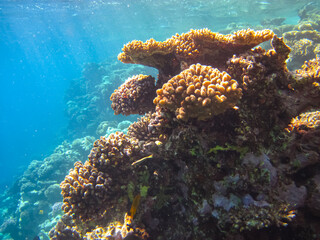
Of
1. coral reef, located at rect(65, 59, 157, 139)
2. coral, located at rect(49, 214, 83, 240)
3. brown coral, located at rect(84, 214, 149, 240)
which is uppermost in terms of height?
brown coral, located at rect(84, 214, 149, 240)

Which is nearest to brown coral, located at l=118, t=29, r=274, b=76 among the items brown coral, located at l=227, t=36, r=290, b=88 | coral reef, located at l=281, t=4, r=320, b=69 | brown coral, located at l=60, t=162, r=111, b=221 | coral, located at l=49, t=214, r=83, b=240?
brown coral, located at l=227, t=36, r=290, b=88

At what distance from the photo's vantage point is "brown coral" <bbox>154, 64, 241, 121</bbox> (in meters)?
2.44

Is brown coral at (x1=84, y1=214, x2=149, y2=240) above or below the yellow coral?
below

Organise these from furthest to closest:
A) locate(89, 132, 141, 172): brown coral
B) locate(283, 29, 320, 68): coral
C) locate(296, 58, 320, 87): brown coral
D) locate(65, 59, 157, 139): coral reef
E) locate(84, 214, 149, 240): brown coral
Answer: locate(65, 59, 157, 139): coral reef
locate(283, 29, 320, 68): coral
locate(89, 132, 141, 172): brown coral
locate(84, 214, 149, 240): brown coral
locate(296, 58, 320, 87): brown coral

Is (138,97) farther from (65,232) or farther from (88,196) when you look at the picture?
(65,232)

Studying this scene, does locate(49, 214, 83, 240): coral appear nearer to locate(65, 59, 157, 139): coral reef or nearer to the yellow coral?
the yellow coral

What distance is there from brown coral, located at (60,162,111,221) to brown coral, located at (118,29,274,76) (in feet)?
8.92

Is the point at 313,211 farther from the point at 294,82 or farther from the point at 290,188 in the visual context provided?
the point at 294,82

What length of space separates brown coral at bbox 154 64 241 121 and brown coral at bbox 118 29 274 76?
3.50 ft

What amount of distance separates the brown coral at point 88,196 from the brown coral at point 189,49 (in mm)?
2719

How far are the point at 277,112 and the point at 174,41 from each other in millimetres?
2540

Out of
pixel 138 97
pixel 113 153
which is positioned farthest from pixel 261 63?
pixel 113 153

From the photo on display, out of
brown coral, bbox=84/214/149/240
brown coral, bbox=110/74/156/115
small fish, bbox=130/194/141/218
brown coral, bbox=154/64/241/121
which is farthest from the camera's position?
brown coral, bbox=110/74/156/115

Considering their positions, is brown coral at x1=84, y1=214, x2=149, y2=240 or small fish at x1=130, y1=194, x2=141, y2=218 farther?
small fish at x1=130, y1=194, x2=141, y2=218
